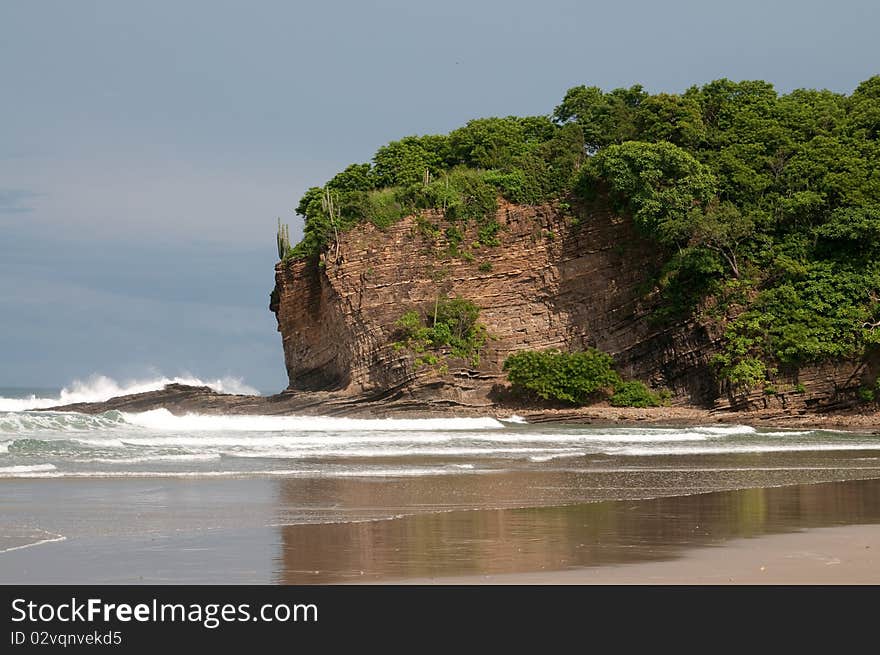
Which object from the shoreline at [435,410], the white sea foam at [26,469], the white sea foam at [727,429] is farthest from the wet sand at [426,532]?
the shoreline at [435,410]

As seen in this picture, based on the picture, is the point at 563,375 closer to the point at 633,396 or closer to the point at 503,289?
the point at 633,396

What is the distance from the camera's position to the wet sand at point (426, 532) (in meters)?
8.85

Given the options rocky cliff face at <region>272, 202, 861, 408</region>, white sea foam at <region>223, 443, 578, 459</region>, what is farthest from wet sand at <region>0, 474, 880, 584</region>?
rocky cliff face at <region>272, 202, 861, 408</region>

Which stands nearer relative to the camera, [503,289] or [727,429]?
[727,429]

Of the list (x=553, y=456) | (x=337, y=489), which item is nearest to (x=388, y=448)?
(x=553, y=456)

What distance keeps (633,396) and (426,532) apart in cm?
2490

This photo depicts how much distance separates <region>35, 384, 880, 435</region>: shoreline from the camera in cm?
3155

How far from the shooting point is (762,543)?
10.3m

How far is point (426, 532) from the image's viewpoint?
11.2 meters

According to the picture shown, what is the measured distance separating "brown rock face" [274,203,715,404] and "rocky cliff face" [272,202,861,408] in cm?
4

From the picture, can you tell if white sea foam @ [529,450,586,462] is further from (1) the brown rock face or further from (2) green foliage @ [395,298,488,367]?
(2) green foliage @ [395,298,488,367]

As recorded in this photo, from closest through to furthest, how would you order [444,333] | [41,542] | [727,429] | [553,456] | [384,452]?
1. [41,542]
2. [553,456]
3. [384,452]
4. [727,429]
5. [444,333]
